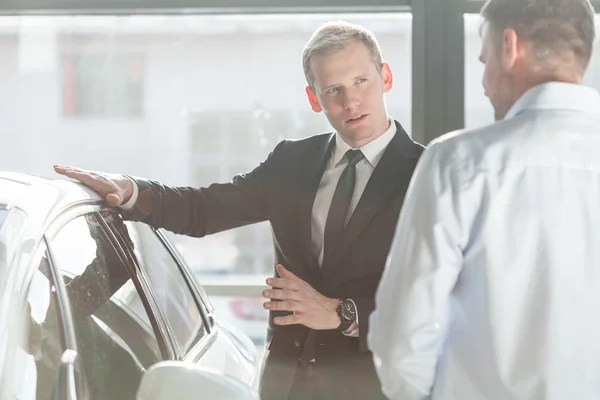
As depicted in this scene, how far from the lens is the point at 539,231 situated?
1423mm

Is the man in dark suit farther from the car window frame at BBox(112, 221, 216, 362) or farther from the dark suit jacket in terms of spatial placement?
the car window frame at BBox(112, 221, 216, 362)

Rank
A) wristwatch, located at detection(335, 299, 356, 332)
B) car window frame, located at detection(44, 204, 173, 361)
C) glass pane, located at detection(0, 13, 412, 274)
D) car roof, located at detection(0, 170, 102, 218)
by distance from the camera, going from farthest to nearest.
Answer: glass pane, located at detection(0, 13, 412, 274) → wristwatch, located at detection(335, 299, 356, 332) → car window frame, located at detection(44, 204, 173, 361) → car roof, located at detection(0, 170, 102, 218)

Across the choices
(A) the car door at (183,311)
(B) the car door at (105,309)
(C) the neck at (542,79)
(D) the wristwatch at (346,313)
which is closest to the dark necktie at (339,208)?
(D) the wristwatch at (346,313)

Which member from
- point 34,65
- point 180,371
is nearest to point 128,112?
point 34,65

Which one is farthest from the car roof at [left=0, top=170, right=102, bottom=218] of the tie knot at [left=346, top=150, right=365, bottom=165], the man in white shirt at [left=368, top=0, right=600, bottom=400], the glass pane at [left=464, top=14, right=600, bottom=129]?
the glass pane at [left=464, top=14, right=600, bottom=129]

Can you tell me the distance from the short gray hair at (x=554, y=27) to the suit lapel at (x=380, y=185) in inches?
33.3

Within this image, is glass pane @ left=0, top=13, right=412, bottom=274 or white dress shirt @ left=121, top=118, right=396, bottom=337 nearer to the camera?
white dress shirt @ left=121, top=118, right=396, bottom=337

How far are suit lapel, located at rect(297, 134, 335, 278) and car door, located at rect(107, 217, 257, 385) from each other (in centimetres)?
35

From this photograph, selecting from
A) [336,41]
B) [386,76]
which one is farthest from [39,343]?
[386,76]

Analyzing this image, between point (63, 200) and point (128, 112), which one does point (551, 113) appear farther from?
point (128, 112)

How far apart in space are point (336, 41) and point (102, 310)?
3.48 feet

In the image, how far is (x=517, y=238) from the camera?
142cm

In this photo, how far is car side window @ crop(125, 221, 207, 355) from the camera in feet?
7.33

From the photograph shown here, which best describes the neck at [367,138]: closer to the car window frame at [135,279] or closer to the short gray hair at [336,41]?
the short gray hair at [336,41]
